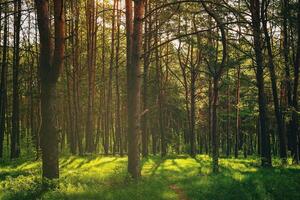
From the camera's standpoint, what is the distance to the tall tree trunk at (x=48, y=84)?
10141 millimetres

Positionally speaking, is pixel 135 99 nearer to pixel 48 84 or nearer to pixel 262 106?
pixel 48 84

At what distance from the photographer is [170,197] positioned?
9.36 metres

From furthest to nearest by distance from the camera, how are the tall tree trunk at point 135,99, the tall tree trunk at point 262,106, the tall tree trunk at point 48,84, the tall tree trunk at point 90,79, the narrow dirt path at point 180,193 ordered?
the tall tree trunk at point 90,79, the tall tree trunk at point 262,106, the tall tree trunk at point 135,99, the tall tree trunk at point 48,84, the narrow dirt path at point 180,193

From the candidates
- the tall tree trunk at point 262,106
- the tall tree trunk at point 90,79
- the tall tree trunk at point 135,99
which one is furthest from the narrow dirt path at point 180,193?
the tall tree trunk at point 90,79

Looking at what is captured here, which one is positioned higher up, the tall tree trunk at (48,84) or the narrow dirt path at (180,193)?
the tall tree trunk at (48,84)

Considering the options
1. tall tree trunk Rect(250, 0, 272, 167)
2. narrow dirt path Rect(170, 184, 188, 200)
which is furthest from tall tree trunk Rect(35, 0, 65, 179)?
tall tree trunk Rect(250, 0, 272, 167)

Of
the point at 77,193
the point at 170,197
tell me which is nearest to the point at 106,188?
the point at 77,193

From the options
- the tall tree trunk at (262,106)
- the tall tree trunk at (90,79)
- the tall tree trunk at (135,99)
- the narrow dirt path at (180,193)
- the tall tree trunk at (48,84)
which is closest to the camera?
the narrow dirt path at (180,193)

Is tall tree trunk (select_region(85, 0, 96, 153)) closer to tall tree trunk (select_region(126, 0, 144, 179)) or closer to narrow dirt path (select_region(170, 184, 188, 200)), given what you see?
tall tree trunk (select_region(126, 0, 144, 179))

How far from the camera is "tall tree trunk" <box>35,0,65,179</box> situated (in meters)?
10.1

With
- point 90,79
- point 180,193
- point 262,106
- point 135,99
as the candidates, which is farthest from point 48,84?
point 90,79

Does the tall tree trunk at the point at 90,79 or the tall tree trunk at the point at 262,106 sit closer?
the tall tree trunk at the point at 262,106

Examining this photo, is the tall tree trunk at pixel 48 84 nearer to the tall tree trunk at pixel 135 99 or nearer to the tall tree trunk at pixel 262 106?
the tall tree trunk at pixel 135 99

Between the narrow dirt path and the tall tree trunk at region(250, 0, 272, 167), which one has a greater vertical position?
the tall tree trunk at region(250, 0, 272, 167)
